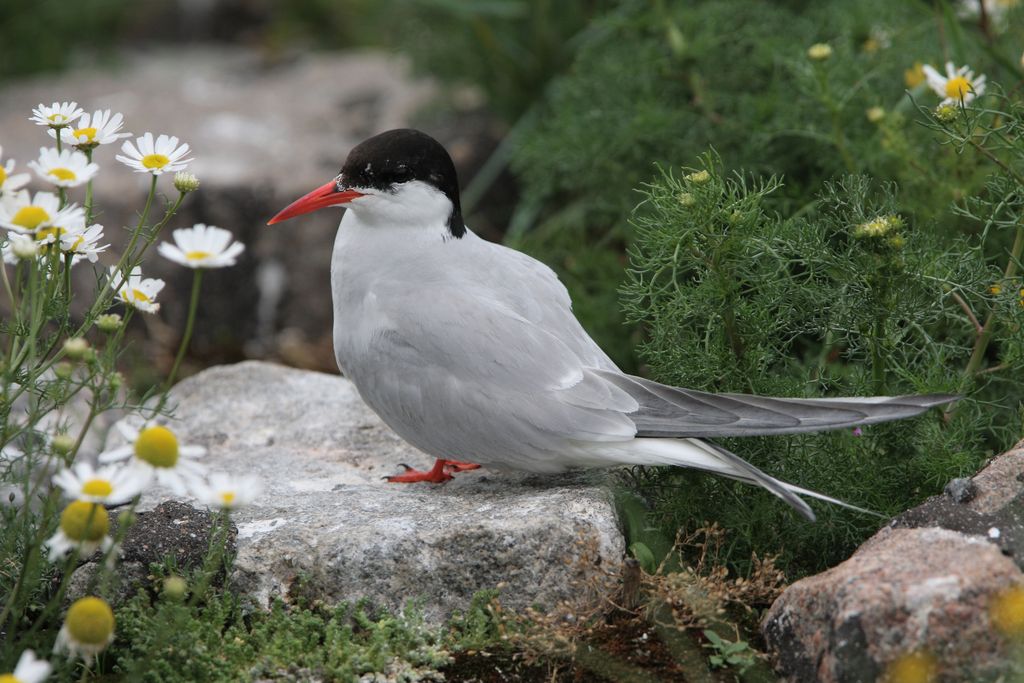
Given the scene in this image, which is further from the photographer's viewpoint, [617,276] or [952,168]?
[617,276]

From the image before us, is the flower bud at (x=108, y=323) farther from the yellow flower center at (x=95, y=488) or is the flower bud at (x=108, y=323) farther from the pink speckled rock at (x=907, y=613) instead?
the pink speckled rock at (x=907, y=613)

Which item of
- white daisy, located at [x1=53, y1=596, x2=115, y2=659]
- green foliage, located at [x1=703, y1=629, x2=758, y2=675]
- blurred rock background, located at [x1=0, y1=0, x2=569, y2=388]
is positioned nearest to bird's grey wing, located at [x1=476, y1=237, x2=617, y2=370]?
green foliage, located at [x1=703, y1=629, x2=758, y2=675]

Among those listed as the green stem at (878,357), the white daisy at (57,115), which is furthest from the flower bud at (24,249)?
the green stem at (878,357)

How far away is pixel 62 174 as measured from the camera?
2387 millimetres

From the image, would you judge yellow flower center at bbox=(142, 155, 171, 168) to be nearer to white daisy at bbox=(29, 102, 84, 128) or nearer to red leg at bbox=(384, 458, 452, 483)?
white daisy at bbox=(29, 102, 84, 128)

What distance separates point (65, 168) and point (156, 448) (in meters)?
0.73

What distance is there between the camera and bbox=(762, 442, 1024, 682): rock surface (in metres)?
2.08

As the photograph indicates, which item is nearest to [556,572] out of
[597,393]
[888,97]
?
[597,393]

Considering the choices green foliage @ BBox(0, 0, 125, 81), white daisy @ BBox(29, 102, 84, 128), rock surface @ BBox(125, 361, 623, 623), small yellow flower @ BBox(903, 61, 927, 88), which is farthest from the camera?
green foliage @ BBox(0, 0, 125, 81)

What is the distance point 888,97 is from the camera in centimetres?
418

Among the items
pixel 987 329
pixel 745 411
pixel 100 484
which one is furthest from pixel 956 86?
pixel 100 484

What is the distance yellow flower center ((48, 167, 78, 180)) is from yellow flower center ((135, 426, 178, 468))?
0.66m

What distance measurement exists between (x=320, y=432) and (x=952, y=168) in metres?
2.09

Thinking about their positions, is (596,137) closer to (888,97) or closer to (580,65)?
(580,65)
